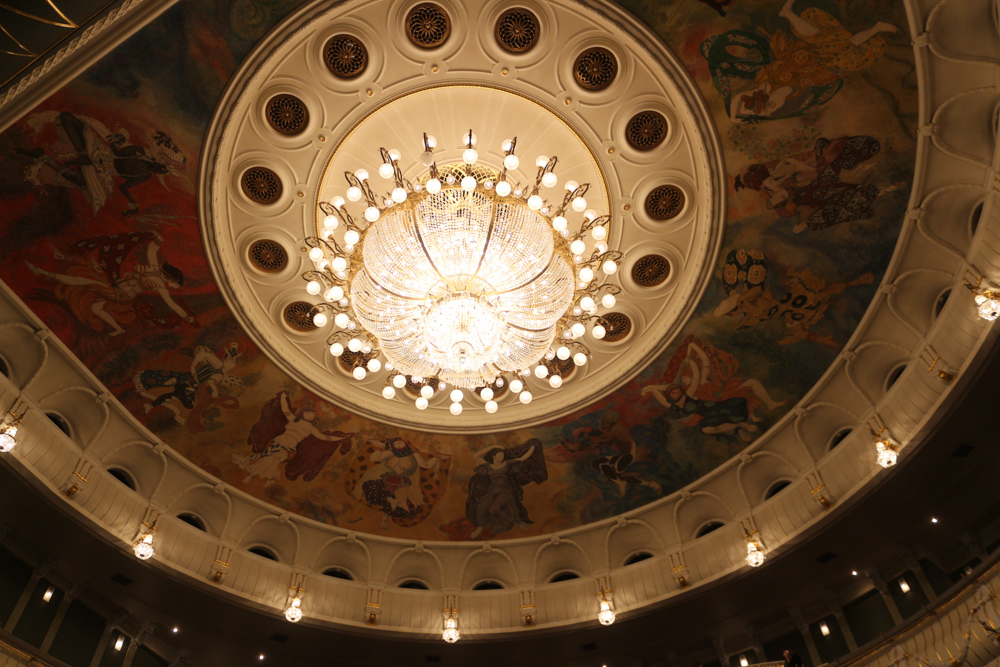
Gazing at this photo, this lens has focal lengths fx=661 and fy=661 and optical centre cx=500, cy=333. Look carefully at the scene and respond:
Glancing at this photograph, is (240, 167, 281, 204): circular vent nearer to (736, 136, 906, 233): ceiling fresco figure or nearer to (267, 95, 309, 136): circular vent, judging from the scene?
(267, 95, 309, 136): circular vent

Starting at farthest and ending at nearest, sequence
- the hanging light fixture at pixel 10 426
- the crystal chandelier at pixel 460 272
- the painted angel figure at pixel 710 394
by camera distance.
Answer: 1. the painted angel figure at pixel 710 394
2. the hanging light fixture at pixel 10 426
3. the crystal chandelier at pixel 460 272

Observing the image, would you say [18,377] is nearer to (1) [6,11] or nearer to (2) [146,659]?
(2) [146,659]

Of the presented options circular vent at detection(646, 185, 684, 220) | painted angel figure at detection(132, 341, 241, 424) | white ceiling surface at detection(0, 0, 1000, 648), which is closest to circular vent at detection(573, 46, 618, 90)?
white ceiling surface at detection(0, 0, 1000, 648)

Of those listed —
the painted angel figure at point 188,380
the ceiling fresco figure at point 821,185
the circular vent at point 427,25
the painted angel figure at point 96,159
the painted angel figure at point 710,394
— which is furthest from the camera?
the painted angel figure at point 710,394

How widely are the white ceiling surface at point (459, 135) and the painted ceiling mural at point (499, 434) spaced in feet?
1.36

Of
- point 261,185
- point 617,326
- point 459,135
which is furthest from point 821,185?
point 261,185

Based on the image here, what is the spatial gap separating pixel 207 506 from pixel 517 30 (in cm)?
1244

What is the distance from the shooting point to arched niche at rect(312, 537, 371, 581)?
645 inches

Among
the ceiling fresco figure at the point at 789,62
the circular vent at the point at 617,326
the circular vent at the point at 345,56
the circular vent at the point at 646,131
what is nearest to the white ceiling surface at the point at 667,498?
the ceiling fresco figure at the point at 789,62

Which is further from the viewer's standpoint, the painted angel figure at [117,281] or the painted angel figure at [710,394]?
the painted angel figure at [710,394]

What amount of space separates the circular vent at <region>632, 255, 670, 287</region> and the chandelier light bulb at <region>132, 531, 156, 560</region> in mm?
11050

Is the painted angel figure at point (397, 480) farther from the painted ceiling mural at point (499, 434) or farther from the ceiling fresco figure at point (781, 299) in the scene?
the ceiling fresco figure at point (781, 299)

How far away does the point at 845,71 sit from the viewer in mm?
11109

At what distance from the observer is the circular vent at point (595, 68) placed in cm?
1205
